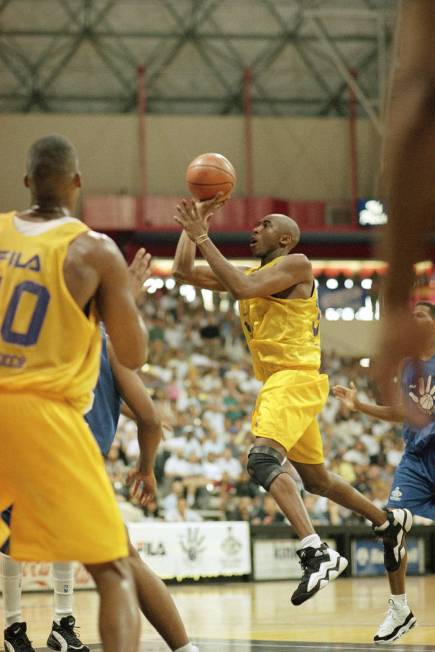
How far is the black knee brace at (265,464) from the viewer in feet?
20.2

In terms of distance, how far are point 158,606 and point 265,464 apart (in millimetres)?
1941

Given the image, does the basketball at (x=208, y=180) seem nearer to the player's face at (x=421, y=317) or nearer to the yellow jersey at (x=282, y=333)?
the yellow jersey at (x=282, y=333)

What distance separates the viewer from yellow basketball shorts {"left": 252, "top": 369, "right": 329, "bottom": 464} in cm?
636

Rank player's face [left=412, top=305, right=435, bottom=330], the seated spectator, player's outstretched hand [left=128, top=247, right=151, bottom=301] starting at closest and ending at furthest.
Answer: player's face [left=412, top=305, right=435, bottom=330]
player's outstretched hand [left=128, top=247, right=151, bottom=301]
the seated spectator

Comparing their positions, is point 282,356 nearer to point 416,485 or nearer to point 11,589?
point 416,485

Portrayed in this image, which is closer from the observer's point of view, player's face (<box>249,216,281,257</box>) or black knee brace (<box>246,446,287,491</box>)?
black knee brace (<box>246,446,287,491</box>)

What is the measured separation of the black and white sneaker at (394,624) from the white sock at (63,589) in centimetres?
189

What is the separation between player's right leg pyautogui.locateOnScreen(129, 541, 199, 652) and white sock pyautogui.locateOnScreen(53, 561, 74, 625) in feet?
5.09

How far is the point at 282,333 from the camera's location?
6.61 meters

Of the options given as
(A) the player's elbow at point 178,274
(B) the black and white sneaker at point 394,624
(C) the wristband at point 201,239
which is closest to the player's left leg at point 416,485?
(B) the black and white sneaker at point 394,624

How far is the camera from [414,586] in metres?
11.6

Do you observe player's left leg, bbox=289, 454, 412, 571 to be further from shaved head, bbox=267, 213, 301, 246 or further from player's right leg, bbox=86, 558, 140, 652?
player's right leg, bbox=86, 558, 140, 652

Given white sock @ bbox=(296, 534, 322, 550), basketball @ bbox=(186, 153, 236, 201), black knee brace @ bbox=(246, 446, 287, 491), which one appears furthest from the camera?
basketball @ bbox=(186, 153, 236, 201)

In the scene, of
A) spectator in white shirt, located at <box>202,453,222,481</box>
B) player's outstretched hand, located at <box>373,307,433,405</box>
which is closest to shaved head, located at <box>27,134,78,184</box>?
player's outstretched hand, located at <box>373,307,433,405</box>
